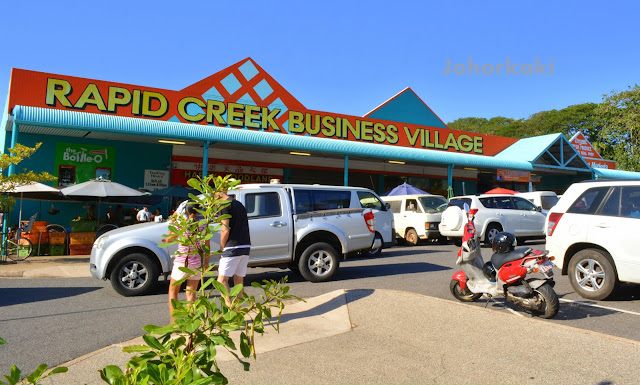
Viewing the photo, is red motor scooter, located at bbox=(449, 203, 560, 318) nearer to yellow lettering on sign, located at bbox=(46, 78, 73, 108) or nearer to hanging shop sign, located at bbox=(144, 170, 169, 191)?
hanging shop sign, located at bbox=(144, 170, 169, 191)

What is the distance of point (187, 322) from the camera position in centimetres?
172

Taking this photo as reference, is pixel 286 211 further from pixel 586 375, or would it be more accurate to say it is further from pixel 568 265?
pixel 586 375

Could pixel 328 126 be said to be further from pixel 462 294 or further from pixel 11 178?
pixel 462 294

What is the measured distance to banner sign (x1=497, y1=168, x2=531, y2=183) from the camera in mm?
23656

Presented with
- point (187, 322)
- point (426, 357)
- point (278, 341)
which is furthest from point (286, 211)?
point (187, 322)

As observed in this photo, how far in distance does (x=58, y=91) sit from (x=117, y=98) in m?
1.90

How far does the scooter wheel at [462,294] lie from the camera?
6.68m

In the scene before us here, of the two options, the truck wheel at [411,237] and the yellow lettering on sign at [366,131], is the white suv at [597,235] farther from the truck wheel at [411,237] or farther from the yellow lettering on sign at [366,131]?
the yellow lettering on sign at [366,131]

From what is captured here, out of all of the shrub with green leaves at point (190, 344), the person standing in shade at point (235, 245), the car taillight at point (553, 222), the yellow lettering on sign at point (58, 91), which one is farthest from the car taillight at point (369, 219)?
the yellow lettering on sign at point (58, 91)

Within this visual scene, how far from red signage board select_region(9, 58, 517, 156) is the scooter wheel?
45.1 feet

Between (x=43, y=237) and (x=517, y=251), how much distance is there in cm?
1318

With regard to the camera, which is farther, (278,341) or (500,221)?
(500,221)

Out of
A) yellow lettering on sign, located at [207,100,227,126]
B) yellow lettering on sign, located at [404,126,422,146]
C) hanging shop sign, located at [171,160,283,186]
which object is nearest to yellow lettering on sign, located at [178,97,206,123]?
yellow lettering on sign, located at [207,100,227,126]

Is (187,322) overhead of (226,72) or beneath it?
beneath
